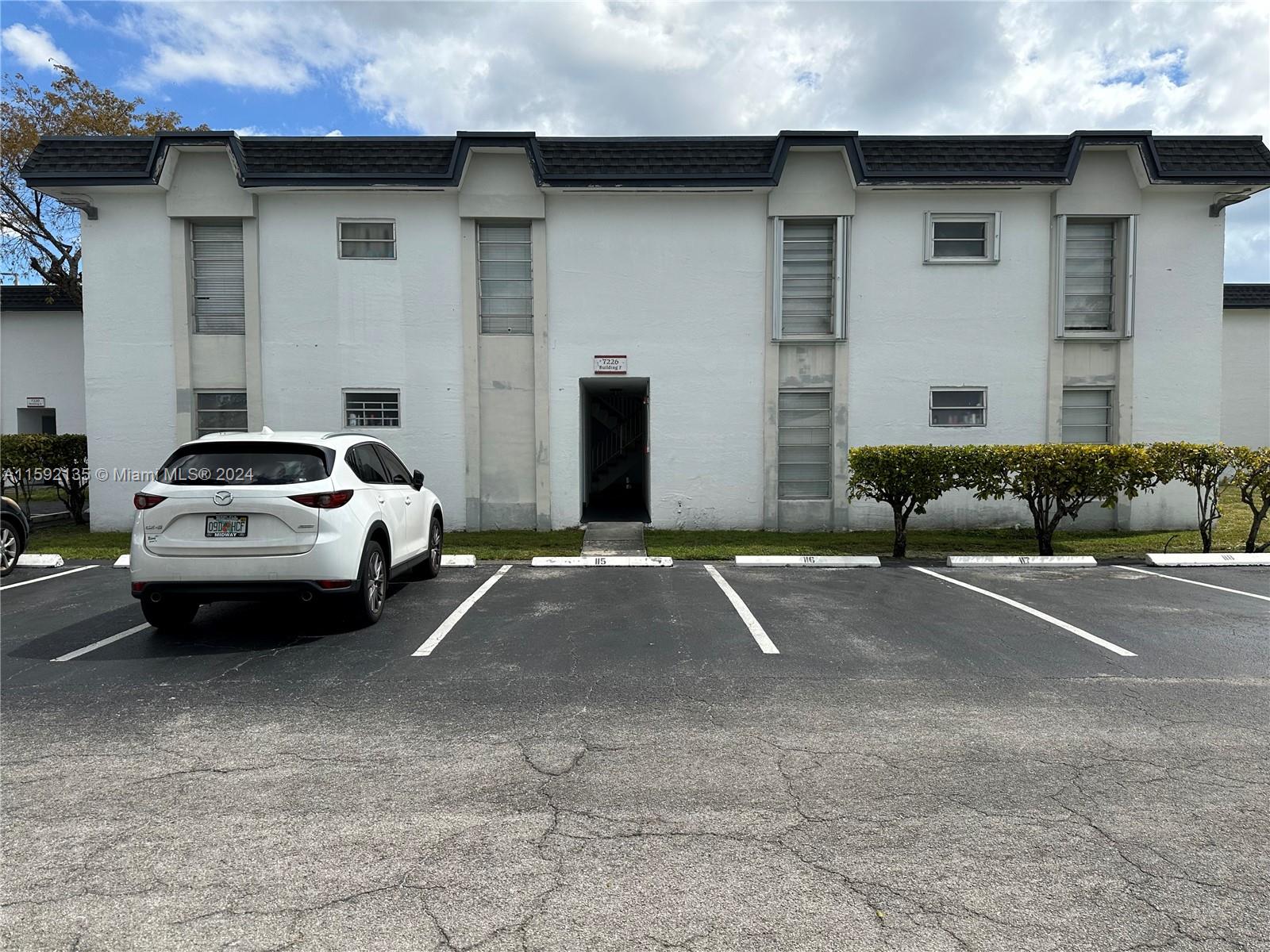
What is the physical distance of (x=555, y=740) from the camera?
4469mm

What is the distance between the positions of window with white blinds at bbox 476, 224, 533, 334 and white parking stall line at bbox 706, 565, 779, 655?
665 centimetres

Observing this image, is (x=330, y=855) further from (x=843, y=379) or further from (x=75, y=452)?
(x=75, y=452)

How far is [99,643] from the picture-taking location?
6605 mm

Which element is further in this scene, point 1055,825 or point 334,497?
point 334,497

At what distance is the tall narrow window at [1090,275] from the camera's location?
14125 millimetres

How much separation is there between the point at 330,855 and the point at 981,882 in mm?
2649

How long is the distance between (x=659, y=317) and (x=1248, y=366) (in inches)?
669

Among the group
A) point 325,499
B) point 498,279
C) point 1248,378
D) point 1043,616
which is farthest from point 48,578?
point 1248,378

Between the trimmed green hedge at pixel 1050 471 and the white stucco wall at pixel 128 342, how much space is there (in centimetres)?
1233

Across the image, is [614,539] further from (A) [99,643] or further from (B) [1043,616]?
(A) [99,643]

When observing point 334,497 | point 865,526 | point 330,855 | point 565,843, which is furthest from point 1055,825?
point 865,526

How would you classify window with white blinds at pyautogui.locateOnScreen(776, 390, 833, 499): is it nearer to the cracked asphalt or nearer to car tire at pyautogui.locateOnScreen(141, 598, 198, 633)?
the cracked asphalt

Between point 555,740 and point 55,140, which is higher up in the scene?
point 55,140

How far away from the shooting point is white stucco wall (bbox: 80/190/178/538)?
13750 millimetres
